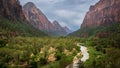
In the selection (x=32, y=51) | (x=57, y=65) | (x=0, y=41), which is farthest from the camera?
(x=0, y=41)

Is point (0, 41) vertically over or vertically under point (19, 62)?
over

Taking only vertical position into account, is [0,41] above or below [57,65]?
above

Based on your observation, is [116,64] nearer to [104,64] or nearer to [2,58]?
[104,64]

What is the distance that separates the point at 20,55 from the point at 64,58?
22.8 meters

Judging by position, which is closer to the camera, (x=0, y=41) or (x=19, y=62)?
(x=19, y=62)

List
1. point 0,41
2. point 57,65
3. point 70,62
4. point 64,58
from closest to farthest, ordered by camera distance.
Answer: point 57,65, point 70,62, point 64,58, point 0,41

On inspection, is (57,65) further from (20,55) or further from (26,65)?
(20,55)

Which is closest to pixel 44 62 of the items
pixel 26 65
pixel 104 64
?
pixel 26 65

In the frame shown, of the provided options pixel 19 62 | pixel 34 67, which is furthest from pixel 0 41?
pixel 34 67

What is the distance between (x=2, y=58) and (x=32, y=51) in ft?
71.9

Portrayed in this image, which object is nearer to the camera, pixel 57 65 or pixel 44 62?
pixel 57 65

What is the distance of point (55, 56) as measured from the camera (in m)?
143

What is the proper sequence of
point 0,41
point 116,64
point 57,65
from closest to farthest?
point 116,64 < point 57,65 < point 0,41

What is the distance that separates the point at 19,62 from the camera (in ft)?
432
